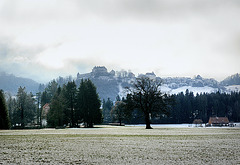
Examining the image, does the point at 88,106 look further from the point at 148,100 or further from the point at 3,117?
the point at 3,117

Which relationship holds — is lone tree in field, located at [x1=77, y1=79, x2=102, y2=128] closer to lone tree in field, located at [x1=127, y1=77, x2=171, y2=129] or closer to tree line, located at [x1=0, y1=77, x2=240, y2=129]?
tree line, located at [x1=0, y1=77, x2=240, y2=129]

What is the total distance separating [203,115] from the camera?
557 ft

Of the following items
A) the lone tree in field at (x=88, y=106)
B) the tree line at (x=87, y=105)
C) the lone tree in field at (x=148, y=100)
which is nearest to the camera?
the lone tree in field at (x=148, y=100)

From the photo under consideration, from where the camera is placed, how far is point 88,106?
71.6 metres

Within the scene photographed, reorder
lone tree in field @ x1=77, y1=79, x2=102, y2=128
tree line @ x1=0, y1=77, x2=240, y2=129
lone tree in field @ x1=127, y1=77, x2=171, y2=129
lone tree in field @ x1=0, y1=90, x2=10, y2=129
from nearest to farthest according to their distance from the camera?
1. lone tree in field @ x1=127, y1=77, x2=171, y2=129
2. tree line @ x1=0, y1=77, x2=240, y2=129
3. lone tree in field @ x1=0, y1=90, x2=10, y2=129
4. lone tree in field @ x1=77, y1=79, x2=102, y2=128

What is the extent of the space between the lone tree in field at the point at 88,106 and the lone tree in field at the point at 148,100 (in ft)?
57.6

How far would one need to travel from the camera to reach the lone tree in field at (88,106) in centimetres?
7062

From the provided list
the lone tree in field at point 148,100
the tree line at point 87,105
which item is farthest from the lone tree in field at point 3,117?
the lone tree in field at point 148,100

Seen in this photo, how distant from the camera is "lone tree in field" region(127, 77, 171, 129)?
2179 inches

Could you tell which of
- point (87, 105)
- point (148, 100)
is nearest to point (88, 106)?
point (87, 105)

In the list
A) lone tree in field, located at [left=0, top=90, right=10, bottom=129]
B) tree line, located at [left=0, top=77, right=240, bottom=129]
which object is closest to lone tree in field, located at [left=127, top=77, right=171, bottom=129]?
tree line, located at [left=0, top=77, right=240, bottom=129]

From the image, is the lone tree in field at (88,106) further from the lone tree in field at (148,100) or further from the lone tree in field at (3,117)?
the lone tree in field at (3,117)

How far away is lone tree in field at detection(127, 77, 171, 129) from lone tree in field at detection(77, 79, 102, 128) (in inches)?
692

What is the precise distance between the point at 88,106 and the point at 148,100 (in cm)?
2127
